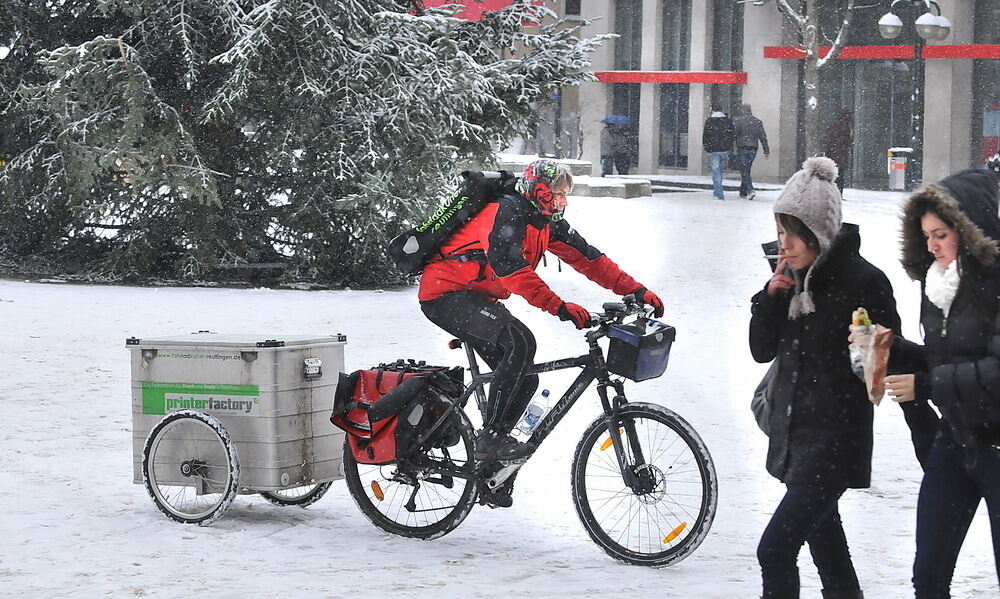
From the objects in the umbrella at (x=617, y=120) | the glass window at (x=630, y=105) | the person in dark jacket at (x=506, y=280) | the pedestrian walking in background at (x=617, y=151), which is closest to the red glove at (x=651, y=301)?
the person in dark jacket at (x=506, y=280)

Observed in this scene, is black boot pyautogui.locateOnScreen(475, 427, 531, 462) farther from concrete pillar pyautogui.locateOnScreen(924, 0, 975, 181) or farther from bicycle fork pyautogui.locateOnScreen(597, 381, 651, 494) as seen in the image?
concrete pillar pyautogui.locateOnScreen(924, 0, 975, 181)

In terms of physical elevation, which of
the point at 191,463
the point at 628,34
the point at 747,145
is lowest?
the point at 191,463

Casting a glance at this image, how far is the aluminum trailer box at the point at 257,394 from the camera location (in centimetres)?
653

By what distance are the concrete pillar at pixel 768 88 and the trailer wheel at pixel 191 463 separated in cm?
3328

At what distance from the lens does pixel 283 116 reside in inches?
671

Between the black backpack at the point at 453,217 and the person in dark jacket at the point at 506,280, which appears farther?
the black backpack at the point at 453,217

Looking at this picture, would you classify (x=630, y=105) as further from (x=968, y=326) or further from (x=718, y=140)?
(x=968, y=326)

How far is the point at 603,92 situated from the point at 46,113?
29268 mm

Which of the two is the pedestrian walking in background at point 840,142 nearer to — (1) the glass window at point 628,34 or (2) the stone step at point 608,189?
(2) the stone step at point 608,189

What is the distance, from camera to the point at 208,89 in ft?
55.7

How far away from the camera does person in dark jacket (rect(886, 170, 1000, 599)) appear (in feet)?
12.8

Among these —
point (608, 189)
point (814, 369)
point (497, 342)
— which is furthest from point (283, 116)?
point (814, 369)

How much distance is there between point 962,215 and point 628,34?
1618 inches

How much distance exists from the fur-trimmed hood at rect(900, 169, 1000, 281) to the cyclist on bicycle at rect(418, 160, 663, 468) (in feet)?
5.88
